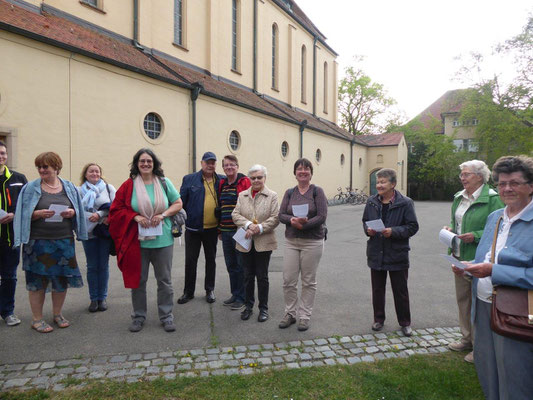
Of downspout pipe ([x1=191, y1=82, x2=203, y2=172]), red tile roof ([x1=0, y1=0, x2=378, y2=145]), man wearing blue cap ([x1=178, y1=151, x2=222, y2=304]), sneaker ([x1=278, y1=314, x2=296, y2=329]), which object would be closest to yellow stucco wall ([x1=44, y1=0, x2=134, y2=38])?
red tile roof ([x1=0, y1=0, x2=378, y2=145])

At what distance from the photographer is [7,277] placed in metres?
4.14

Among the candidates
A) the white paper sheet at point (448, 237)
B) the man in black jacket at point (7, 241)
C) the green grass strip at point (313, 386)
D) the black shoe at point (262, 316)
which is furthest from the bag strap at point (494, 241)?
the man in black jacket at point (7, 241)

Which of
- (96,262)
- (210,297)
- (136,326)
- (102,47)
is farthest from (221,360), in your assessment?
(102,47)

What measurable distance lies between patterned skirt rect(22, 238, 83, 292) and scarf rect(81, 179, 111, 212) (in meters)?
0.55

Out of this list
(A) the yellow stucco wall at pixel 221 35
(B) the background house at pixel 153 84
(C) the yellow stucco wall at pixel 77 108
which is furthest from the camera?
(A) the yellow stucco wall at pixel 221 35

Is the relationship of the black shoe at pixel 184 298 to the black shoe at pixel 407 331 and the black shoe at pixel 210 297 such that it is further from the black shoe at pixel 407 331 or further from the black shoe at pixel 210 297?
the black shoe at pixel 407 331

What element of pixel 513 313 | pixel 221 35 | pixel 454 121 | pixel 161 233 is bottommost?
pixel 513 313

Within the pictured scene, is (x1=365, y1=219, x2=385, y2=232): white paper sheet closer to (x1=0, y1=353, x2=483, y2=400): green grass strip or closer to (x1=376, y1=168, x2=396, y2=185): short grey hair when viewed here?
(x1=376, y1=168, x2=396, y2=185): short grey hair

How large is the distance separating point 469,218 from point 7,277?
16.8ft

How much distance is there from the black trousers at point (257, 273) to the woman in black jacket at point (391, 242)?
1288 millimetres

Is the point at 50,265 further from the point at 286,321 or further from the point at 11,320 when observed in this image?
the point at 286,321

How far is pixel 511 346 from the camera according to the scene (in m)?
2.04

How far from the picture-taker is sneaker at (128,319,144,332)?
4.04 meters

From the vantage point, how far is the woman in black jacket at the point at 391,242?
3949 mm
